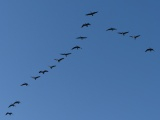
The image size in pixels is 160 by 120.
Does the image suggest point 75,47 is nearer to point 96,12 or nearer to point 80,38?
point 80,38

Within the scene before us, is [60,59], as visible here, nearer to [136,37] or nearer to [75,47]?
[75,47]

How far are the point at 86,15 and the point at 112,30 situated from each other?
→ 10.9 m

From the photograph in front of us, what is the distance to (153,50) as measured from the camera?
445ft

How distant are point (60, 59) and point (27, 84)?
11444 mm

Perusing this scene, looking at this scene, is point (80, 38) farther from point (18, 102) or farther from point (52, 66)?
point (18, 102)

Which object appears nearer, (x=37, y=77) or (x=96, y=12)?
(x=96, y=12)

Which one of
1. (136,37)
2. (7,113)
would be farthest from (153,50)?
(7,113)

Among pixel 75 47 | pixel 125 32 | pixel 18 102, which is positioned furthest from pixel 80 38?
pixel 18 102

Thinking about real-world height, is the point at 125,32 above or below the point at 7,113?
above

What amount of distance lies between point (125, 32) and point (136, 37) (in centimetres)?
319

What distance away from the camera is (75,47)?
13850 centimetres

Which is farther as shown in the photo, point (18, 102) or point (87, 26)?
point (18, 102)

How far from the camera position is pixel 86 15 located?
131 m

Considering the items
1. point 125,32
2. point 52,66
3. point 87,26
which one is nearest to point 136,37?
point 125,32
